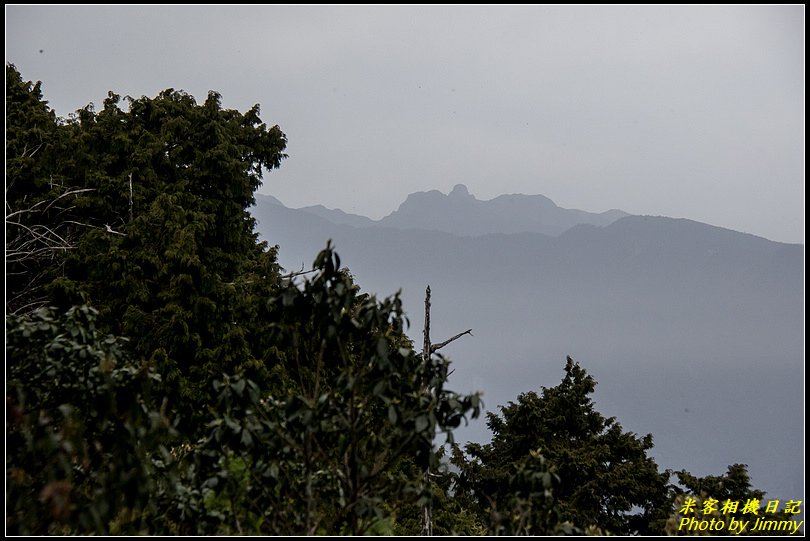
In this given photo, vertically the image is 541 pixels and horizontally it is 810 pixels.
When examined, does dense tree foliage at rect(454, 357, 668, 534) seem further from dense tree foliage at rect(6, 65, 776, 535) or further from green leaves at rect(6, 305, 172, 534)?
green leaves at rect(6, 305, 172, 534)

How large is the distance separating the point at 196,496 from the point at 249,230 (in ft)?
34.6

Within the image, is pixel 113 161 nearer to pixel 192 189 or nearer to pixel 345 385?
pixel 192 189

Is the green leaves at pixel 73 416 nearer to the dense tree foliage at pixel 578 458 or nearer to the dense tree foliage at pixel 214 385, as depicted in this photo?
the dense tree foliage at pixel 214 385

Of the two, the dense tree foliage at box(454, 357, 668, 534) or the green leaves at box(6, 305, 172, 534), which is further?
the dense tree foliage at box(454, 357, 668, 534)

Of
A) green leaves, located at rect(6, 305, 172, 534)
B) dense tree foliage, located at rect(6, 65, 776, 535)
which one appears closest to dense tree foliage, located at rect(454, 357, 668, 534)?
dense tree foliage, located at rect(6, 65, 776, 535)

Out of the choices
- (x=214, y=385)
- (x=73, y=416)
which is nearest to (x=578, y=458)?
(x=214, y=385)

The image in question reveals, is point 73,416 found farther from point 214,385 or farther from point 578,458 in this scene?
point 578,458

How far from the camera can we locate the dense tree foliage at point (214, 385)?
2.98 meters

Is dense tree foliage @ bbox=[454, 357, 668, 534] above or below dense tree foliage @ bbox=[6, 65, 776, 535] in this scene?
below

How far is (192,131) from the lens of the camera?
11.3m

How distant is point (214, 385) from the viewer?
3.00 metres

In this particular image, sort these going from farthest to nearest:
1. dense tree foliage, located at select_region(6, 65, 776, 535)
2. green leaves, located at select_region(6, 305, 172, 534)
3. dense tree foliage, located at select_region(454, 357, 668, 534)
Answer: dense tree foliage, located at select_region(454, 357, 668, 534) < dense tree foliage, located at select_region(6, 65, 776, 535) < green leaves, located at select_region(6, 305, 172, 534)

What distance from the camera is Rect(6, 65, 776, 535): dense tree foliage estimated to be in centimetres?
298

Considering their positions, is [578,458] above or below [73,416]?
below
